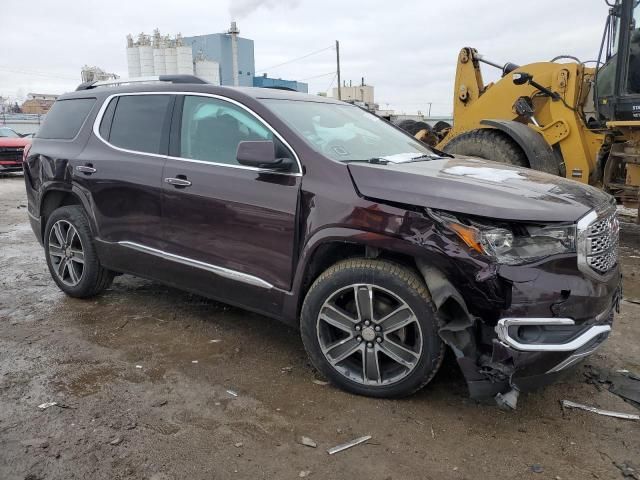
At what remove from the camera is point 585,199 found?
9.68 ft

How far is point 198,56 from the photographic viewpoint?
34969mm

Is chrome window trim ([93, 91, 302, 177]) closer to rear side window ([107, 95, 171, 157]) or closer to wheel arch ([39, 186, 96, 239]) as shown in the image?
rear side window ([107, 95, 171, 157])

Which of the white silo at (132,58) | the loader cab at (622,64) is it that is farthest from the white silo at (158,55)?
the loader cab at (622,64)

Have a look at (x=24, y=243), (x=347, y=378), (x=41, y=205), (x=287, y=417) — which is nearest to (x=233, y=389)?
(x=287, y=417)

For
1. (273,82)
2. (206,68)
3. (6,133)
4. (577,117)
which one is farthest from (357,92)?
(577,117)

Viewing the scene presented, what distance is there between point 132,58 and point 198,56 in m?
4.28

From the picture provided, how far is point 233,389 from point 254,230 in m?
1.01

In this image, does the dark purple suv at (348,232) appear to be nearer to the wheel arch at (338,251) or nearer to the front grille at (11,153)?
the wheel arch at (338,251)

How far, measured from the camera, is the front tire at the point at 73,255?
4.54 meters

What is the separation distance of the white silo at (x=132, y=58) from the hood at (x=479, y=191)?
1346 inches

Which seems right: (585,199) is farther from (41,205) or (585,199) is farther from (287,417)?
(41,205)

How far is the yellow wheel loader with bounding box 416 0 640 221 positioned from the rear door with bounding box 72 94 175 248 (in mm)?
4657

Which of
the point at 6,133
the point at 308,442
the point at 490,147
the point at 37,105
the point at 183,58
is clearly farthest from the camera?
the point at 37,105

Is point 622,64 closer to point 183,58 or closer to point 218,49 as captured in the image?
point 183,58
